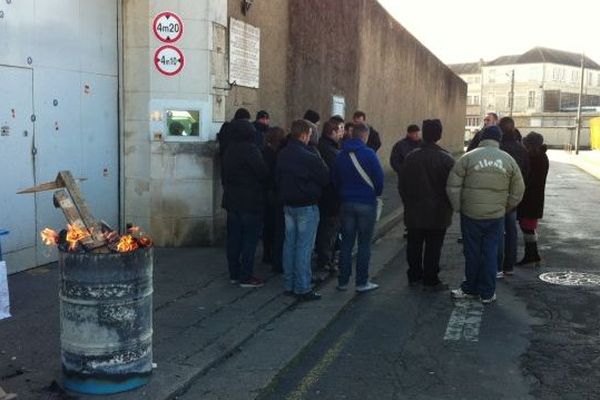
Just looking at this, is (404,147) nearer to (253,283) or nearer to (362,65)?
(253,283)

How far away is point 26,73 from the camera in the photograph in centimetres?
679

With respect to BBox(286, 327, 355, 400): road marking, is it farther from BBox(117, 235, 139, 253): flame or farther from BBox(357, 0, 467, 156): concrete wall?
BBox(357, 0, 467, 156): concrete wall

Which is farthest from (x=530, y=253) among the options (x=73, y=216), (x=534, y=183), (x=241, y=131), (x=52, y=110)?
(x=73, y=216)

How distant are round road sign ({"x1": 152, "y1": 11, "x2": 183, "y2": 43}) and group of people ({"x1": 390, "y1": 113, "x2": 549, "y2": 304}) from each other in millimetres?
3434

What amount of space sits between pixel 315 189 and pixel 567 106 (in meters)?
102

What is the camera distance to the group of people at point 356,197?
253 inches

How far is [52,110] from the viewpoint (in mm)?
7227

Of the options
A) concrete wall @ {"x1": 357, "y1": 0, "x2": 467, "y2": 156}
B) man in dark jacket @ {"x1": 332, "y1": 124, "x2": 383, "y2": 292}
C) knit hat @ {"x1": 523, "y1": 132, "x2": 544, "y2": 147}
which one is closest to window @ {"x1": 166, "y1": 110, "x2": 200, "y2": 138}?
man in dark jacket @ {"x1": 332, "y1": 124, "x2": 383, "y2": 292}

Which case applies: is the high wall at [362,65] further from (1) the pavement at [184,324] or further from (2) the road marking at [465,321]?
(2) the road marking at [465,321]

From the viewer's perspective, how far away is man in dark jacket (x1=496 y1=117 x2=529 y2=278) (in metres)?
7.66

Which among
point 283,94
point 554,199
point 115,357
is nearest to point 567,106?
point 554,199

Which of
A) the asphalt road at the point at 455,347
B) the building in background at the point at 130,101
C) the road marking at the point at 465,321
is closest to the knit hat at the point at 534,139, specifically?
the asphalt road at the point at 455,347

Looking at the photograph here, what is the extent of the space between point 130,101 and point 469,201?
457 cm

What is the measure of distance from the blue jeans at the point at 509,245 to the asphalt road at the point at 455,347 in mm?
176
